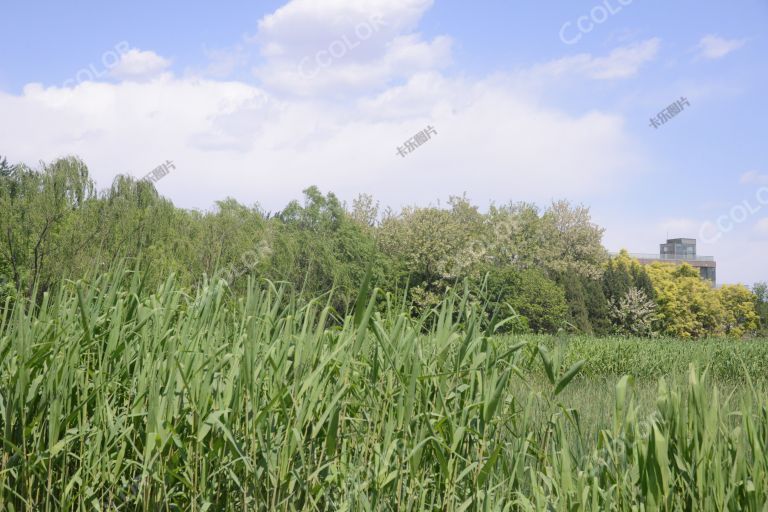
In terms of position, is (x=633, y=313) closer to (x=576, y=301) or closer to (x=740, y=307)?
(x=576, y=301)

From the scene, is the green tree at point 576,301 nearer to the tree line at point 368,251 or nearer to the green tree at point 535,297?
the tree line at point 368,251

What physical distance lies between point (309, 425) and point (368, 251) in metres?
27.2

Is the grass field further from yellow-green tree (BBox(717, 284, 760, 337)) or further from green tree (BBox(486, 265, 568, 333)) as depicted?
yellow-green tree (BBox(717, 284, 760, 337))

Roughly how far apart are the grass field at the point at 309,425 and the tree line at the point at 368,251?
543 centimetres

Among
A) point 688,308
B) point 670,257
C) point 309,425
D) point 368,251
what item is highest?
point 670,257

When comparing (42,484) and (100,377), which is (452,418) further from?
(42,484)

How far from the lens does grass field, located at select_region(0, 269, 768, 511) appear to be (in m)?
2.38

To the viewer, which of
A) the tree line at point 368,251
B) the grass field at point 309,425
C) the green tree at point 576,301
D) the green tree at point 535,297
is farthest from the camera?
the green tree at point 576,301

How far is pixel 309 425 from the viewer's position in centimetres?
267

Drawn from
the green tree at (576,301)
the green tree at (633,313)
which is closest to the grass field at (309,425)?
the green tree at (576,301)

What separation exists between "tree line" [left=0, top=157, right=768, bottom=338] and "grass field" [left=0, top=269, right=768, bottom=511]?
214 inches

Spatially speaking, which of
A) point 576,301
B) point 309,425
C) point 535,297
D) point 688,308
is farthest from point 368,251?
point 309,425

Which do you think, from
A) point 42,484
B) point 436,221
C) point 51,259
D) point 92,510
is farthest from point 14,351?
point 436,221

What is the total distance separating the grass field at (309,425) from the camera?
2377mm
